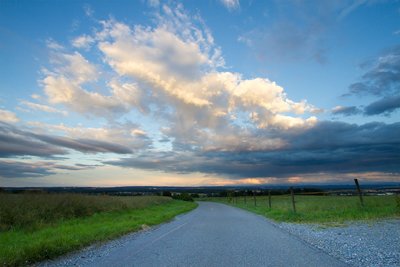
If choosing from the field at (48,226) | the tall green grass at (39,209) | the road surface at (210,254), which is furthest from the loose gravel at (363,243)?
the tall green grass at (39,209)

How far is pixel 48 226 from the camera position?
16016 mm

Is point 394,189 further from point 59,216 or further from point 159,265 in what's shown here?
point 59,216

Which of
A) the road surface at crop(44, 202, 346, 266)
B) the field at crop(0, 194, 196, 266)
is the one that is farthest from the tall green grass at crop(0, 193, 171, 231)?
the road surface at crop(44, 202, 346, 266)

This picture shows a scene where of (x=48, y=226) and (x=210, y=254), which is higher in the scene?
(x=48, y=226)

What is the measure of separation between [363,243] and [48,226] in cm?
1333

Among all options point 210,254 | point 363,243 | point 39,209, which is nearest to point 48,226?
point 39,209

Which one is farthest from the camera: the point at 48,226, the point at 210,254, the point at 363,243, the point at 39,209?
the point at 39,209

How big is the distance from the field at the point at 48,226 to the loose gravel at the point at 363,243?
769cm

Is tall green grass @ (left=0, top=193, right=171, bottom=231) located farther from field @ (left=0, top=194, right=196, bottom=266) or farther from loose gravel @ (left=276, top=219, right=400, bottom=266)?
loose gravel @ (left=276, top=219, right=400, bottom=266)

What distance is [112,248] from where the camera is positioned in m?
10.8

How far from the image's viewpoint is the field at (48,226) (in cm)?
939

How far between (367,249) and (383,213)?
10.2 m

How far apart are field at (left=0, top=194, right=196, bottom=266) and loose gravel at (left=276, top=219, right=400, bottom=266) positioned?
769 centimetres

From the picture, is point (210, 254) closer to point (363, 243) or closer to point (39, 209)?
point (363, 243)
